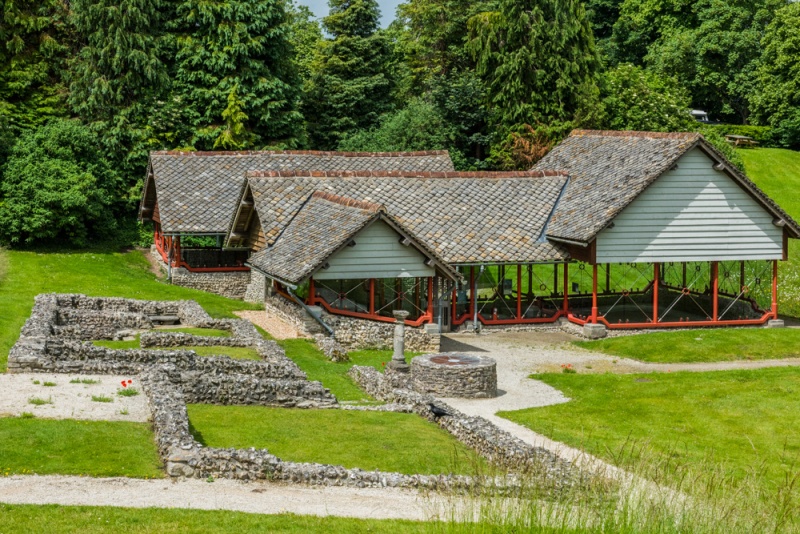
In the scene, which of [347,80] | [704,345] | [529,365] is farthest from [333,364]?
[347,80]

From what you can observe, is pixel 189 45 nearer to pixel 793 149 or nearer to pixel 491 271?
pixel 491 271

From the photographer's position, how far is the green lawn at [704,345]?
121 feet

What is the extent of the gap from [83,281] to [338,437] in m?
25.7

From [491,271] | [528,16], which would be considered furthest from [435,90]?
[491,271]

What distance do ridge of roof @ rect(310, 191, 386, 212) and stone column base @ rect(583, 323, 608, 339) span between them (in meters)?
9.05

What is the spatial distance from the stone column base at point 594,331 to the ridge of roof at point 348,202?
29.7ft

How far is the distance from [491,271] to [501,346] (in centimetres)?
1235

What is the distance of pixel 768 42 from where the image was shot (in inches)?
3374

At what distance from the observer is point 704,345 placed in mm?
37875

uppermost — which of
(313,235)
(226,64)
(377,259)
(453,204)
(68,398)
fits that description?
(226,64)

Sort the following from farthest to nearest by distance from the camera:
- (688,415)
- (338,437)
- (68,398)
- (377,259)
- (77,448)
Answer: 1. (377,259)
2. (688,415)
3. (68,398)
4. (338,437)
5. (77,448)

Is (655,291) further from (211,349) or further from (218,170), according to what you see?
(218,170)

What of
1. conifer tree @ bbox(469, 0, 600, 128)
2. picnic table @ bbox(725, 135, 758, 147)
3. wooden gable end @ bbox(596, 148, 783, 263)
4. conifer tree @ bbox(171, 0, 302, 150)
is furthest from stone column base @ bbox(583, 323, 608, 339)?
picnic table @ bbox(725, 135, 758, 147)

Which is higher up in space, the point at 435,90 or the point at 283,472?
the point at 435,90
